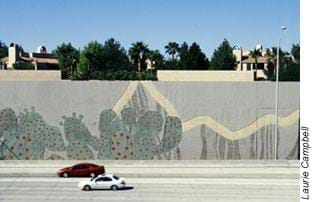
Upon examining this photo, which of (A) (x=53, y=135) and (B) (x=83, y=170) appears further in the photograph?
(A) (x=53, y=135)

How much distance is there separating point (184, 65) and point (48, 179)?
59.5 metres

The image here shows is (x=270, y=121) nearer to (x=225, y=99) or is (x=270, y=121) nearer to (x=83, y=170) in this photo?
(x=225, y=99)

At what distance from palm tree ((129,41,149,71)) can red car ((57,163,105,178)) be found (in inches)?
2574

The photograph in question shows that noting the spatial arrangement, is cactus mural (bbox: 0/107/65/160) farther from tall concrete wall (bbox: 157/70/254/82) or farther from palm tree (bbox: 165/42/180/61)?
palm tree (bbox: 165/42/180/61)

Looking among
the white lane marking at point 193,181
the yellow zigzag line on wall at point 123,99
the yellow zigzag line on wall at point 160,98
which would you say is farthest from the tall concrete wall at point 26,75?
the white lane marking at point 193,181

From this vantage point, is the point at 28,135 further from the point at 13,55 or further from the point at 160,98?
the point at 13,55

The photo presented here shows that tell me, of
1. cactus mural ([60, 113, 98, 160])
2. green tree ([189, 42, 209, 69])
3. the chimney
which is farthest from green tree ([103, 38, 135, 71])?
cactus mural ([60, 113, 98, 160])

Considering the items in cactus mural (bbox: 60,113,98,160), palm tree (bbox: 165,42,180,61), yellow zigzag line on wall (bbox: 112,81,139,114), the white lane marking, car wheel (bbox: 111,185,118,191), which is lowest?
the white lane marking

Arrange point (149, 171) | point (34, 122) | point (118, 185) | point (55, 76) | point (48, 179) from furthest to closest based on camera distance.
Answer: point (55, 76)
point (34, 122)
point (149, 171)
point (48, 179)
point (118, 185)

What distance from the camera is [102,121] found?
3288 centimetres

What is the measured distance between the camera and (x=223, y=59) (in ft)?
291

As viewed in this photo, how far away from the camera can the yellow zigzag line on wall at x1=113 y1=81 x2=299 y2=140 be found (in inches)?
1292

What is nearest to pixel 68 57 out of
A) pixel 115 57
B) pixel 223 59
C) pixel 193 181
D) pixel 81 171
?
pixel 115 57

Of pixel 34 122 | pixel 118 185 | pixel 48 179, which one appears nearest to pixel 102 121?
pixel 34 122
